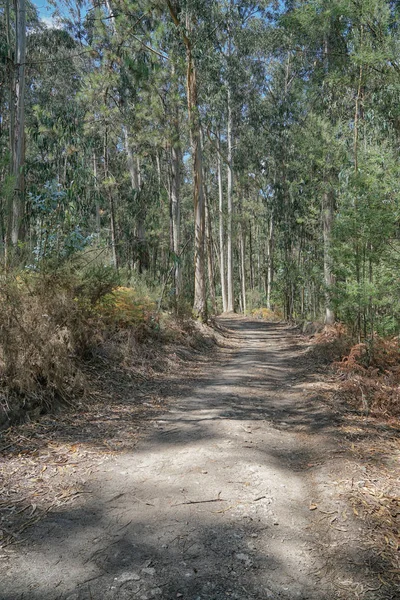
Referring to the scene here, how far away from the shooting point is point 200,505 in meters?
2.63

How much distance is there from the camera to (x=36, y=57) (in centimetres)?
2042

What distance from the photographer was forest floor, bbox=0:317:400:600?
1981mm

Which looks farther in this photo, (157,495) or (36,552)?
(157,495)

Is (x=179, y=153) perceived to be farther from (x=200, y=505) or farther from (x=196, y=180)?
(x=200, y=505)

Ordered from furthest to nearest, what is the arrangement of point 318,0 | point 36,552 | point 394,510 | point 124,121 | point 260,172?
point 260,172, point 124,121, point 318,0, point 394,510, point 36,552

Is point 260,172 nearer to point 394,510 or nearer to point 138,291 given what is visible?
point 138,291

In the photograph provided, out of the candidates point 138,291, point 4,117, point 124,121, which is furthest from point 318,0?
point 4,117

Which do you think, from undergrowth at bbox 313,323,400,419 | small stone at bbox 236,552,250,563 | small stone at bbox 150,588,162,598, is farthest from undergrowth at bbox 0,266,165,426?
undergrowth at bbox 313,323,400,419

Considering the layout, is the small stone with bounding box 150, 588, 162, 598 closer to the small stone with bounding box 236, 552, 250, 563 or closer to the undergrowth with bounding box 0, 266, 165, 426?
the small stone with bounding box 236, 552, 250, 563

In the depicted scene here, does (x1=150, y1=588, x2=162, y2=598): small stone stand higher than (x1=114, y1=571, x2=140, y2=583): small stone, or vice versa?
(x1=114, y1=571, x2=140, y2=583): small stone

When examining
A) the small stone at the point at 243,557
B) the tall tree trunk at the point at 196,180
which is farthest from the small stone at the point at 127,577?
the tall tree trunk at the point at 196,180

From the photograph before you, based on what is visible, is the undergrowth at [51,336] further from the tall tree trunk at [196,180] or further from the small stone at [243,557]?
the tall tree trunk at [196,180]

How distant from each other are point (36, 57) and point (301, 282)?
17.1m

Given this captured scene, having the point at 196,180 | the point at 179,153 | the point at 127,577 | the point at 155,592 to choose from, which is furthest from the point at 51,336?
the point at 179,153
